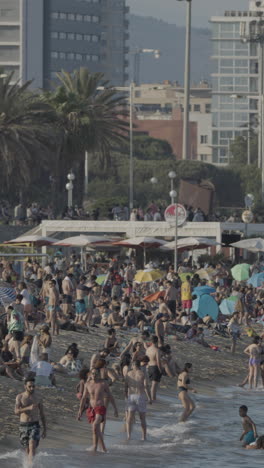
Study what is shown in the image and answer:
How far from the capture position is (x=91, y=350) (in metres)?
28.4

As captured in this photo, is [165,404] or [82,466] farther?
[165,404]

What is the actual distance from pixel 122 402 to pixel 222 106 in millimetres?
164639

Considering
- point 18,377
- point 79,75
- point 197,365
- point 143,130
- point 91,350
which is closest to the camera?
point 18,377

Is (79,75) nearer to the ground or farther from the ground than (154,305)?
farther from the ground

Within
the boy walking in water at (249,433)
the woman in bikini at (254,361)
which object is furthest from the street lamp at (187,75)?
the boy walking in water at (249,433)

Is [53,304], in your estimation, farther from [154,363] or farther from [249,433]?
[249,433]

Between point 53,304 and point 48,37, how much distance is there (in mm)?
146621

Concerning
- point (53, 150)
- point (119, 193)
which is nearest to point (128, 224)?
point (53, 150)

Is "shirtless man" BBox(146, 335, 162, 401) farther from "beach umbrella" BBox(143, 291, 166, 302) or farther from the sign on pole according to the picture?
the sign on pole

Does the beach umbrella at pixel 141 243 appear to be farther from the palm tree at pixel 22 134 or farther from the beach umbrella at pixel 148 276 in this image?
the palm tree at pixel 22 134

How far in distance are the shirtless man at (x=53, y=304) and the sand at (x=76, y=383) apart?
0.91 ft

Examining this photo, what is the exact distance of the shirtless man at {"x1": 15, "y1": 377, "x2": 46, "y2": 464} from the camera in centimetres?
1719

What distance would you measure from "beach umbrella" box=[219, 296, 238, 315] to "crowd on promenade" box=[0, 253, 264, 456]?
0.35 ft

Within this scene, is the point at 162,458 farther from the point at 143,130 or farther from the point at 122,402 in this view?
the point at 143,130
